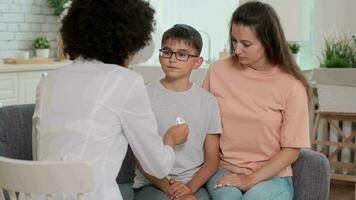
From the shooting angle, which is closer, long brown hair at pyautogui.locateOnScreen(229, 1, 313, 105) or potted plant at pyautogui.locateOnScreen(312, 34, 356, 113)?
long brown hair at pyautogui.locateOnScreen(229, 1, 313, 105)

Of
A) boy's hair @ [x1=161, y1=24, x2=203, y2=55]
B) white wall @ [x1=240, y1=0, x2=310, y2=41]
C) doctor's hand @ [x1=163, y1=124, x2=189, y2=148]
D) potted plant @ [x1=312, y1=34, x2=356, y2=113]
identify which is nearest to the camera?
doctor's hand @ [x1=163, y1=124, x2=189, y2=148]

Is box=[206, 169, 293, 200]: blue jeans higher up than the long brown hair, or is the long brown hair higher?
the long brown hair

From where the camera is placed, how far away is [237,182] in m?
1.74

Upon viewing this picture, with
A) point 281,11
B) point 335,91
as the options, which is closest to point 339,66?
point 335,91

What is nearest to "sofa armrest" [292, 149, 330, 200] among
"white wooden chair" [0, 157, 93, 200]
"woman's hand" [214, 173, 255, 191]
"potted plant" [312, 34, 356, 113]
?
"woman's hand" [214, 173, 255, 191]

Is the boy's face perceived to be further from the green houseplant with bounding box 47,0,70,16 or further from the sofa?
the green houseplant with bounding box 47,0,70,16

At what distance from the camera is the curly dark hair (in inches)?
52.9

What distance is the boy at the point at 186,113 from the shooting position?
179 centimetres

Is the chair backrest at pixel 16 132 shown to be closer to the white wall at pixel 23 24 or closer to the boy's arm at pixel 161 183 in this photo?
the boy's arm at pixel 161 183

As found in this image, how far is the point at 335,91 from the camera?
342 centimetres

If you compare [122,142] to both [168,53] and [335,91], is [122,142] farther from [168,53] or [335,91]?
[335,91]

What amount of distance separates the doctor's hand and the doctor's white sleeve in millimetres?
179

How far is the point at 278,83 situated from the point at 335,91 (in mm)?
1741

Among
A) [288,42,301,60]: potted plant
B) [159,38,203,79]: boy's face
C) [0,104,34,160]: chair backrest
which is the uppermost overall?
[288,42,301,60]: potted plant
